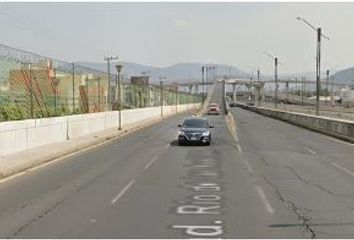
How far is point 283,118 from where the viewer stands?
7744 centimetres

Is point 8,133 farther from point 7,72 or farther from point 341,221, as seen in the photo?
point 341,221

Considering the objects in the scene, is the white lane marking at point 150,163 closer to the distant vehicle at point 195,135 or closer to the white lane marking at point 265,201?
the white lane marking at point 265,201

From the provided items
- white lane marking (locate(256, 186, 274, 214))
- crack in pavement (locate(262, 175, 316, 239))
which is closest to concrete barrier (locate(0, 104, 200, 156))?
white lane marking (locate(256, 186, 274, 214))

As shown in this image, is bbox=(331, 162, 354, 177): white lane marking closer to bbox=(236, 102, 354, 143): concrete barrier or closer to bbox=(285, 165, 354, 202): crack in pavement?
bbox=(285, 165, 354, 202): crack in pavement

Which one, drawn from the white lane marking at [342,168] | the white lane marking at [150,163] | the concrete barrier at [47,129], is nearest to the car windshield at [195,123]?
the concrete barrier at [47,129]

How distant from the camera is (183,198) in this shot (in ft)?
50.0

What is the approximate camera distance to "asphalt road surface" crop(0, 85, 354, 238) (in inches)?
446

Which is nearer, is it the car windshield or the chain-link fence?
the chain-link fence

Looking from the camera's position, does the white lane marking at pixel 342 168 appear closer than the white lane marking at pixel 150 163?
Yes

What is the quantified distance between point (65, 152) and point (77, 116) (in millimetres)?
12784

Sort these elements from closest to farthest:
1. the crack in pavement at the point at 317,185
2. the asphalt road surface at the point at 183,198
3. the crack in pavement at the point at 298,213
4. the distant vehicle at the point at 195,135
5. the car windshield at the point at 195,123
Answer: the crack in pavement at the point at 298,213 → the asphalt road surface at the point at 183,198 → the crack in pavement at the point at 317,185 → the distant vehicle at the point at 195,135 → the car windshield at the point at 195,123

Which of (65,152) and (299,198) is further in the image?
(65,152)

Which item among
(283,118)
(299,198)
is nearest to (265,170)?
(299,198)

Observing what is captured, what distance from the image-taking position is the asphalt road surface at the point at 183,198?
11328mm
